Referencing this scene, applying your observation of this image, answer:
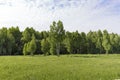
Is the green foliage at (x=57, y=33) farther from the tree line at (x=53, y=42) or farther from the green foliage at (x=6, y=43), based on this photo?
the green foliage at (x=6, y=43)

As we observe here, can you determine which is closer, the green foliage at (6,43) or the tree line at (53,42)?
the tree line at (53,42)

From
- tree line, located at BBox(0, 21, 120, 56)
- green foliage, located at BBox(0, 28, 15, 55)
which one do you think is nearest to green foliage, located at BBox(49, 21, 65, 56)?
tree line, located at BBox(0, 21, 120, 56)

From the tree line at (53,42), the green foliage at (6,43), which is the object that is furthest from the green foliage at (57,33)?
the green foliage at (6,43)

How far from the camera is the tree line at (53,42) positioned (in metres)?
87.9

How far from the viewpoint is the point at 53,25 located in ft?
289

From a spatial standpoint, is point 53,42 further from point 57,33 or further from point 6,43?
point 6,43

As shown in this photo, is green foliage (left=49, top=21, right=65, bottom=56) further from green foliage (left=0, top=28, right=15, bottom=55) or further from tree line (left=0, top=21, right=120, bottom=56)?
green foliage (left=0, top=28, right=15, bottom=55)

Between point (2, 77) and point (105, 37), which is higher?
point (105, 37)

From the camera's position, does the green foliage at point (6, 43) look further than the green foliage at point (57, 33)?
Yes

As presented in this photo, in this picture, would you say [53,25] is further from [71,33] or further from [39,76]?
[39,76]

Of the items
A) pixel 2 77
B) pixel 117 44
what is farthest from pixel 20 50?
pixel 2 77

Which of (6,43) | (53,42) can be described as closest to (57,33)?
(53,42)

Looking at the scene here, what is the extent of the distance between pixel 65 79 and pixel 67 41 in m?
89.3

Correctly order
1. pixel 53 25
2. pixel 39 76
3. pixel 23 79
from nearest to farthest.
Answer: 1. pixel 23 79
2. pixel 39 76
3. pixel 53 25
